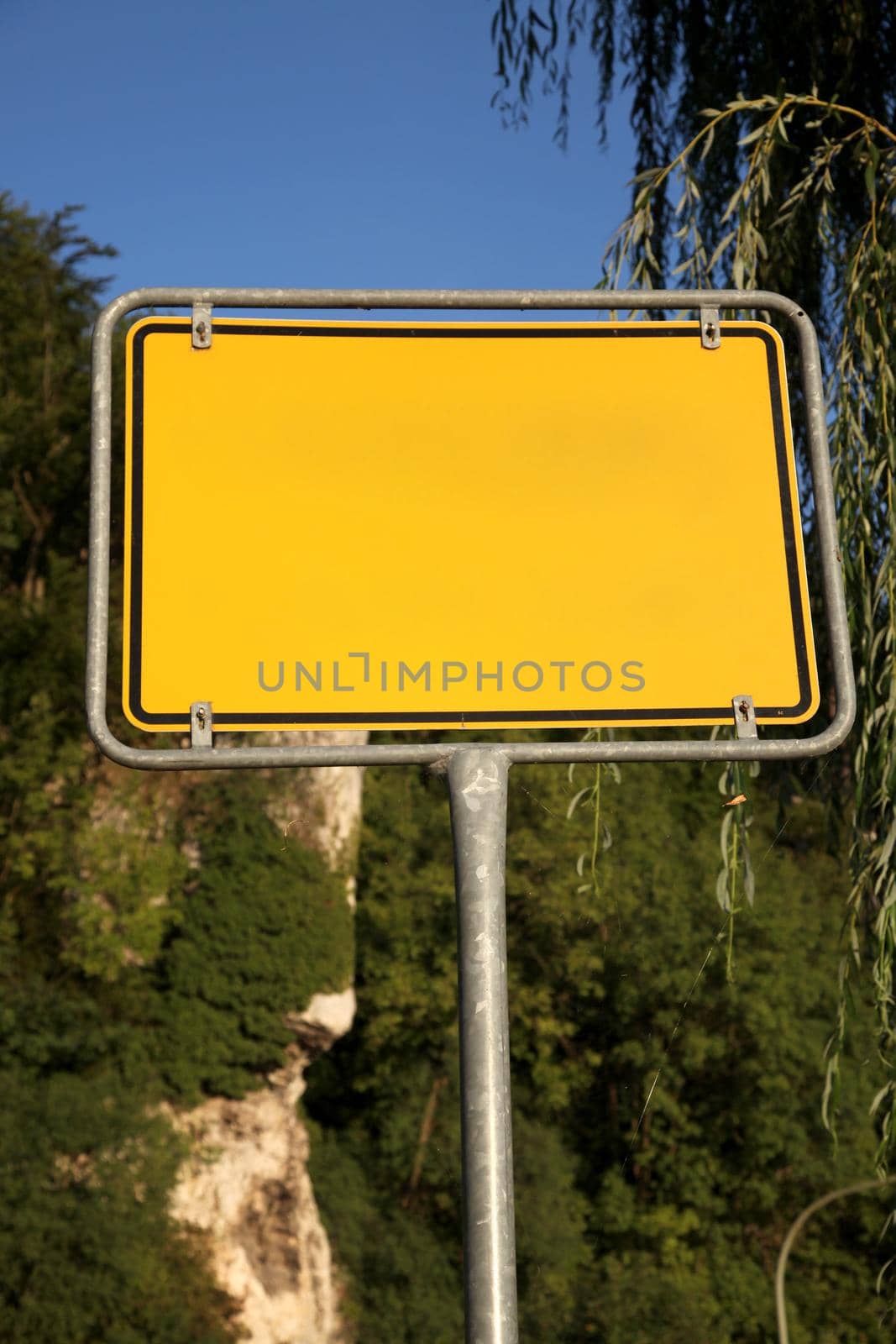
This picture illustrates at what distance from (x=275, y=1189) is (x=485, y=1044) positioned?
1889 cm

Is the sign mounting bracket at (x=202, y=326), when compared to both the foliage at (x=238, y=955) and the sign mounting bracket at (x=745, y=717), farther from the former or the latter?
the foliage at (x=238, y=955)

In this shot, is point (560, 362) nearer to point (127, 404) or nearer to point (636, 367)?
point (636, 367)

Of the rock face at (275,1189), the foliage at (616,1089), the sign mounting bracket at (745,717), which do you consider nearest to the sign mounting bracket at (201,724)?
the sign mounting bracket at (745,717)

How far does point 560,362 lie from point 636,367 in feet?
0.29

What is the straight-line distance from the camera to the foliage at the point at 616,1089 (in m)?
20.9

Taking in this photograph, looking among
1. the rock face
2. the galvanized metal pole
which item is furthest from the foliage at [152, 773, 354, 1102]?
the galvanized metal pole

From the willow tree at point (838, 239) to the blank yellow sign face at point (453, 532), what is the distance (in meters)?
1.51

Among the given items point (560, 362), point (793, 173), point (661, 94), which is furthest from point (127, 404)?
point (661, 94)

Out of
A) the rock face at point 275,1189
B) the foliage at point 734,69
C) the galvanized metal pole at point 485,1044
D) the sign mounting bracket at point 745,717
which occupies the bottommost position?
the rock face at point 275,1189

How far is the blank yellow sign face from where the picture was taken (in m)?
1.47

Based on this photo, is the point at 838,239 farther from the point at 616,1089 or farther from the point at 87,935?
the point at 616,1089

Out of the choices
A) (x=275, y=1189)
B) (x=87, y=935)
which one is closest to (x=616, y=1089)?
(x=275, y=1189)

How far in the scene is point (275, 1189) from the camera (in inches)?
738

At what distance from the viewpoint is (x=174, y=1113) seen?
1805cm
